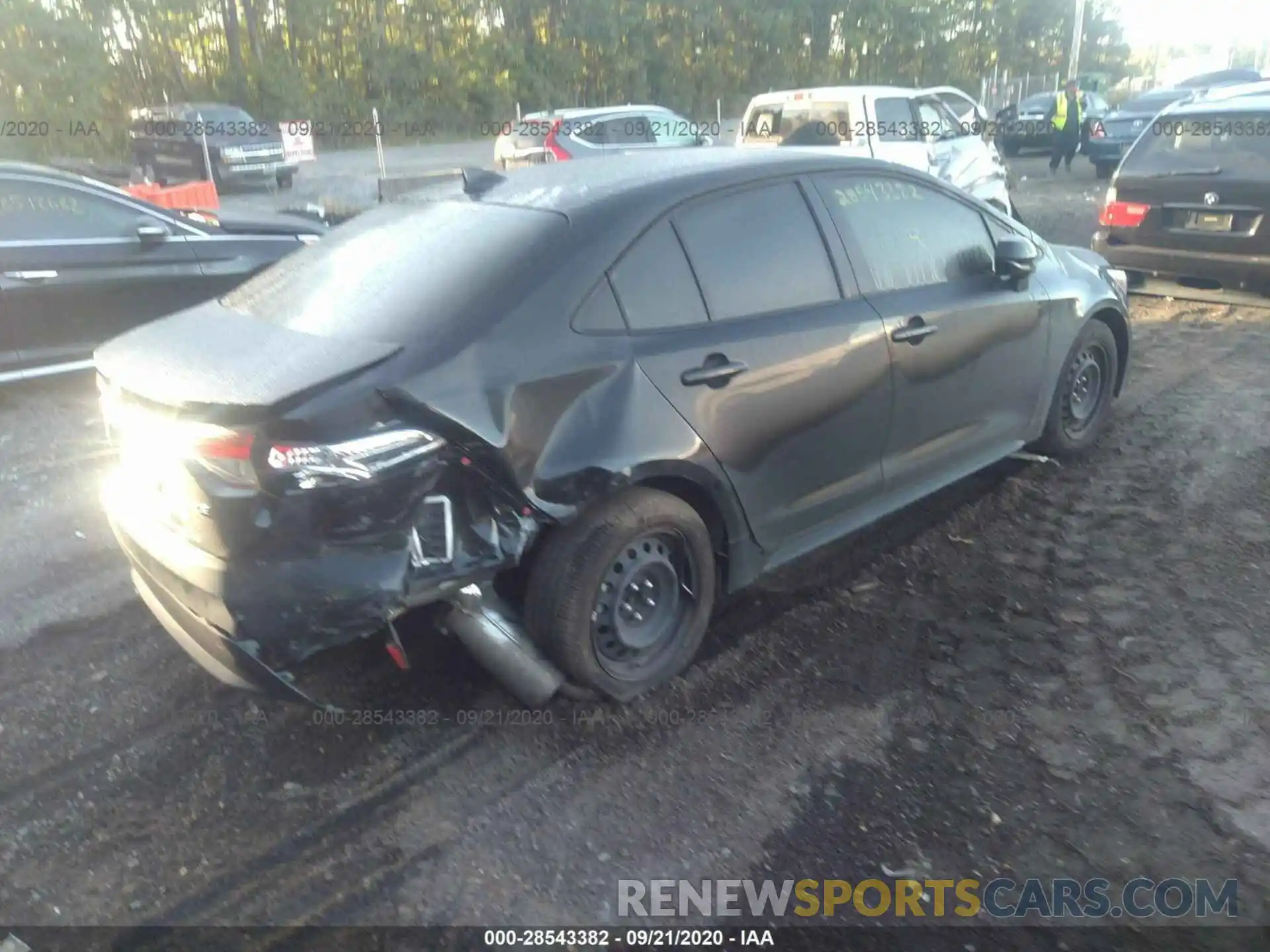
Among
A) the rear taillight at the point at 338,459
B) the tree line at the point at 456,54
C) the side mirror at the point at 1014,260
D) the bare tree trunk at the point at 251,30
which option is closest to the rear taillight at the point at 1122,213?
the side mirror at the point at 1014,260

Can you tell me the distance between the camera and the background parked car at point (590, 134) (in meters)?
15.3

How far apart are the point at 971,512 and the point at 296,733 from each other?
3.15 metres

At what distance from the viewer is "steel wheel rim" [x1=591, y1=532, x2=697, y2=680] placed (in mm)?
3371

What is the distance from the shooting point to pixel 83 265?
6664mm

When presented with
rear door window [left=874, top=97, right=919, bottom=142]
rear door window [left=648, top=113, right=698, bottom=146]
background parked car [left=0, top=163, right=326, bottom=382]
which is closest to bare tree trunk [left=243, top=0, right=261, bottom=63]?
rear door window [left=648, top=113, right=698, bottom=146]

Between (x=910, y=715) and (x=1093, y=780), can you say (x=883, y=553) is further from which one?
(x=1093, y=780)

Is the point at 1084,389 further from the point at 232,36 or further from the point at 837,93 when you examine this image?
the point at 232,36

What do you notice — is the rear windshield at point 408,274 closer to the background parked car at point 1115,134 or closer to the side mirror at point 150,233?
the side mirror at point 150,233

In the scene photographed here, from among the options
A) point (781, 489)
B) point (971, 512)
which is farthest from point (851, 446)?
point (971, 512)

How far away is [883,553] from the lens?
4.55 metres

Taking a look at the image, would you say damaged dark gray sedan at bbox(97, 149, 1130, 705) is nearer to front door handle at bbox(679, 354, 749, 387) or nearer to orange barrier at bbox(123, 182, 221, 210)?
front door handle at bbox(679, 354, 749, 387)

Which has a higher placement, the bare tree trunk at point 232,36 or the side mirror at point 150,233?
the bare tree trunk at point 232,36

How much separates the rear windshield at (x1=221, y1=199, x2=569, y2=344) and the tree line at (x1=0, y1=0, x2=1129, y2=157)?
69.3 feet

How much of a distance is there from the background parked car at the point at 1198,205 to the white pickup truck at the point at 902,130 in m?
3.87
